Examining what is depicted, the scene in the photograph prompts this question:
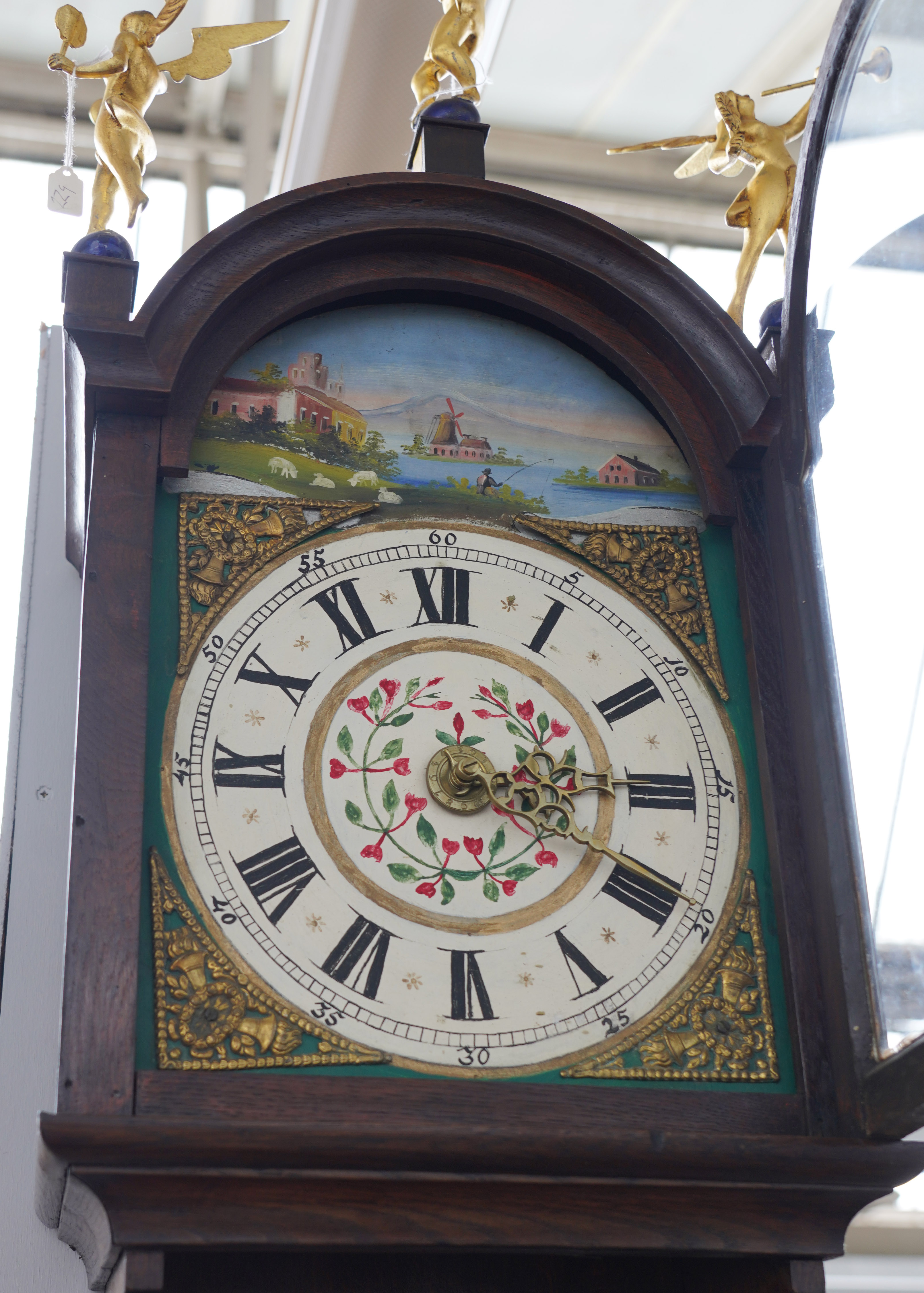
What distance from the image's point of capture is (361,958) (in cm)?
155

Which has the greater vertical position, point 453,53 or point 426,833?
point 453,53

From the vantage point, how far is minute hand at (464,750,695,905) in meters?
1.65

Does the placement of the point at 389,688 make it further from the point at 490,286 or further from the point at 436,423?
the point at 490,286

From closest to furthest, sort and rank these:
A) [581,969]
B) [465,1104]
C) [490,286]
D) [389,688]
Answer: [465,1104] → [581,969] → [389,688] → [490,286]

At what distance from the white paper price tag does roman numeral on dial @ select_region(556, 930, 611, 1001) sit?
126 cm

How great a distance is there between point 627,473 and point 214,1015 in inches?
32.4

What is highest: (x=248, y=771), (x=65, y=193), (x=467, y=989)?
(x=65, y=193)

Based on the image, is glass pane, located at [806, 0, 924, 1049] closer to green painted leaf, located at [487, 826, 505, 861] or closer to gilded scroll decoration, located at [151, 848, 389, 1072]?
green painted leaf, located at [487, 826, 505, 861]

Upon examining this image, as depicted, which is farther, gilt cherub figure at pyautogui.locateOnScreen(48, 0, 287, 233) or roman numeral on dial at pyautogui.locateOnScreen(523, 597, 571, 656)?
gilt cherub figure at pyautogui.locateOnScreen(48, 0, 287, 233)

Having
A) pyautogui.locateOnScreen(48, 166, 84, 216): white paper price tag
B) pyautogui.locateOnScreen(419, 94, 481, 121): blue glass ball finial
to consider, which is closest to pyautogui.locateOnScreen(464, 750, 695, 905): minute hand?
pyautogui.locateOnScreen(419, 94, 481, 121): blue glass ball finial

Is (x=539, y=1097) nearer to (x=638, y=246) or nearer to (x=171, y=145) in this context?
(x=638, y=246)

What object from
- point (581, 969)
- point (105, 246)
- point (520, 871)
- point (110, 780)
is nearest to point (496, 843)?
point (520, 871)

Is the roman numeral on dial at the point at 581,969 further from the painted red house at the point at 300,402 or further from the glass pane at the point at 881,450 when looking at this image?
the painted red house at the point at 300,402

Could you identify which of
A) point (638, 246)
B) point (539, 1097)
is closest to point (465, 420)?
point (638, 246)
